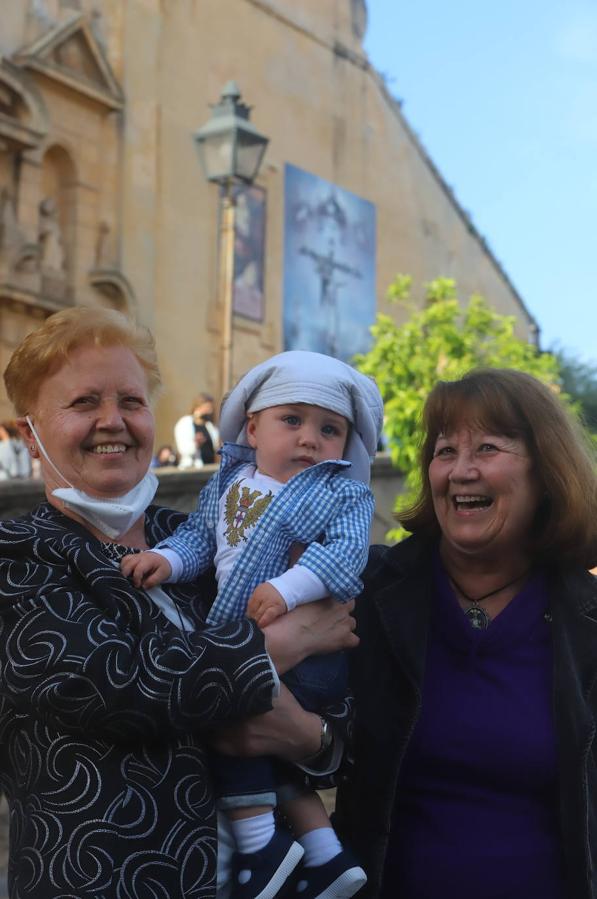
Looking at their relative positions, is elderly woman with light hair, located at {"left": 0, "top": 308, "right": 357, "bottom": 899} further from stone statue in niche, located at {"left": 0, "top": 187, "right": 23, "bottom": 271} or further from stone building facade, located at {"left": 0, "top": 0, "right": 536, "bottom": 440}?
stone statue in niche, located at {"left": 0, "top": 187, "right": 23, "bottom": 271}

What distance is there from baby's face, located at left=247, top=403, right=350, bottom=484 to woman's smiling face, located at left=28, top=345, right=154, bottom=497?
354 mm

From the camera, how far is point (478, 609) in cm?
341

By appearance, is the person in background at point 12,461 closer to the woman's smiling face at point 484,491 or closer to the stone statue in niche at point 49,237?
the stone statue in niche at point 49,237

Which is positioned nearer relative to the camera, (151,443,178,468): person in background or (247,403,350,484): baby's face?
Answer: (247,403,350,484): baby's face

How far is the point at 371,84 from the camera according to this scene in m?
31.9

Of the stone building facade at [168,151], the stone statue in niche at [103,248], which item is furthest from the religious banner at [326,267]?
the stone statue in niche at [103,248]

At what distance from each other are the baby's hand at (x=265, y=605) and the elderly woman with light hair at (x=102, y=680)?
27mm

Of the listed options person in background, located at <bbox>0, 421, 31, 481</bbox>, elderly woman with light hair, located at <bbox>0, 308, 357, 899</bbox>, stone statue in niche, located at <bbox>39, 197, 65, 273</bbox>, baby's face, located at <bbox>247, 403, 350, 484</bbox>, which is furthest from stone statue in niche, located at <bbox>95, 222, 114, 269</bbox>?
elderly woman with light hair, located at <bbox>0, 308, 357, 899</bbox>

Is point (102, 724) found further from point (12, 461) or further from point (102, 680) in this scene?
point (12, 461)

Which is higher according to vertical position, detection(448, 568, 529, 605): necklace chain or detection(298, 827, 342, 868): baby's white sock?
detection(448, 568, 529, 605): necklace chain

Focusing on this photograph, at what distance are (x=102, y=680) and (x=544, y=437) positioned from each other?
4.27 feet

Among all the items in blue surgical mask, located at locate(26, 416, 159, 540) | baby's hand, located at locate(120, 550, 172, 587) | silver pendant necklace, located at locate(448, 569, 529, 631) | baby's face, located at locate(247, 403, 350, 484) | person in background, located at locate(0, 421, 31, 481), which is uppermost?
person in background, located at locate(0, 421, 31, 481)

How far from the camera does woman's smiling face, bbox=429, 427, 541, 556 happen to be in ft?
11.0

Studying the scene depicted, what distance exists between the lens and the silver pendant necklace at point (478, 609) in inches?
133
